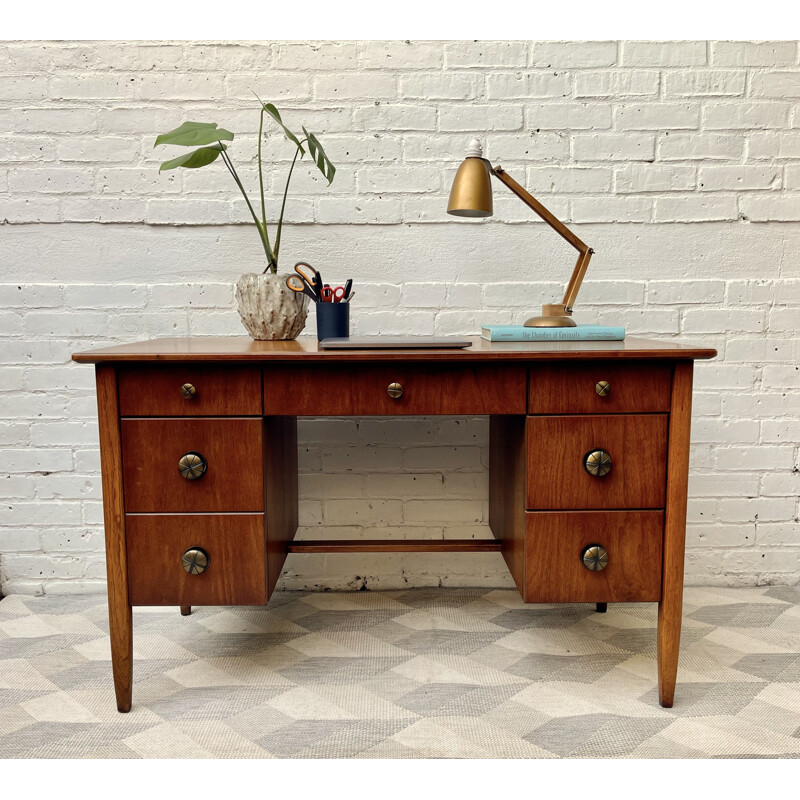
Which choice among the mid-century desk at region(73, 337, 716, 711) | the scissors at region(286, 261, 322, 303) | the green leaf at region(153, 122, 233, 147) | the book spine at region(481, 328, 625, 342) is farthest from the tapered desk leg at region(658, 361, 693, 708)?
the green leaf at region(153, 122, 233, 147)

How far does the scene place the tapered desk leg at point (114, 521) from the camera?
1429mm

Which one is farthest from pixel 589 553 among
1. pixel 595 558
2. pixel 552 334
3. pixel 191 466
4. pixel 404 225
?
pixel 404 225

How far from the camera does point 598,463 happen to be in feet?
4.78

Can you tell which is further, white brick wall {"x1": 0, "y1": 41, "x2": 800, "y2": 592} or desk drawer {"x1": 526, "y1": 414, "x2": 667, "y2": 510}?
white brick wall {"x1": 0, "y1": 41, "x2": 800, "y2": 592}

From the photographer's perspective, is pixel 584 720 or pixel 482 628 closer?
pixel 584 720

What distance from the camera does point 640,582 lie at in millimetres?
1488

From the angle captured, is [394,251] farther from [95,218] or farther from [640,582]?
[640,582]

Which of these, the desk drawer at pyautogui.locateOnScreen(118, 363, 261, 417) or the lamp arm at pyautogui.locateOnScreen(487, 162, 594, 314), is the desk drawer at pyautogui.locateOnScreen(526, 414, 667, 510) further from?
the desk drawer at pyautogui.locateOnScreen(118, 363, 261, 417)

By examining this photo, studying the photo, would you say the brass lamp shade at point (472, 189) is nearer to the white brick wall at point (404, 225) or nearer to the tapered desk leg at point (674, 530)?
the white brick wall at point (404, 225)

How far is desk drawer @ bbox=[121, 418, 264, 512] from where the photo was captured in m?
1.45

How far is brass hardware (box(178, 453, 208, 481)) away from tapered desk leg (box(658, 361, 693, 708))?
39.3 inches

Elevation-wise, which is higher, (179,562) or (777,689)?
(179,562)

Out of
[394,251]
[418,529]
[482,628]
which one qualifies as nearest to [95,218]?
[394,251]

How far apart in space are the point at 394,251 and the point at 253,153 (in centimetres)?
51
